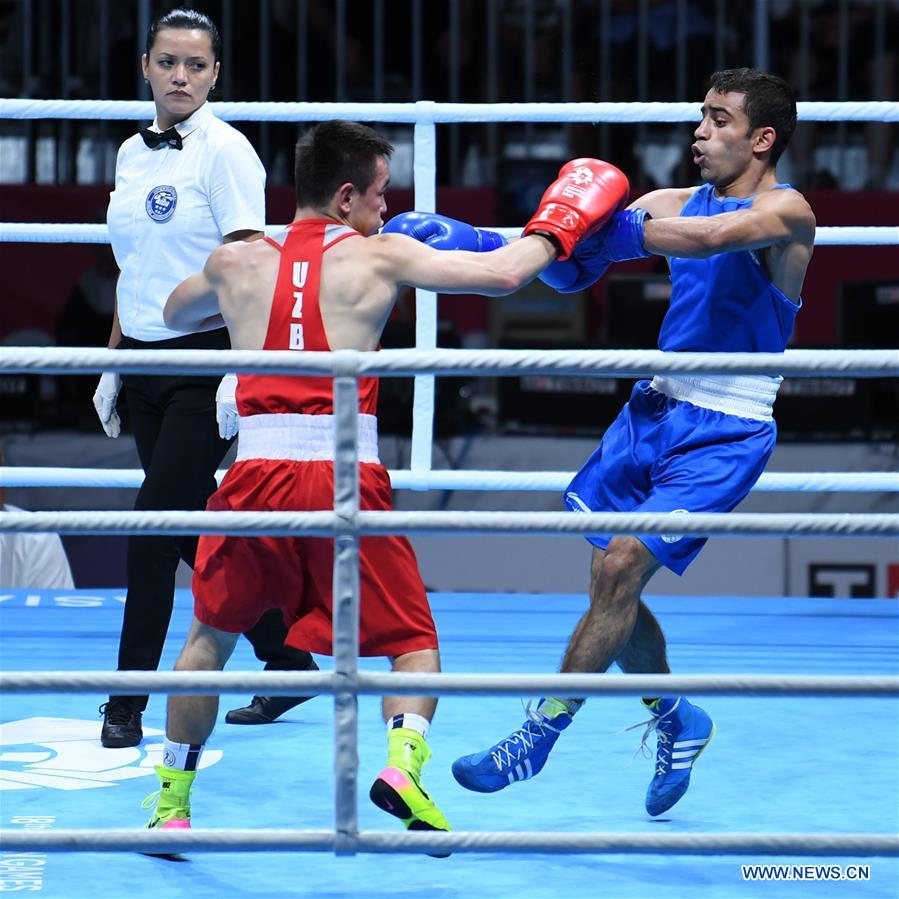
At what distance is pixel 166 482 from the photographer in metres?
2.94

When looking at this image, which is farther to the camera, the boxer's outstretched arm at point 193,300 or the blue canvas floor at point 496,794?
the boxer's outstretched arm at point 193,300

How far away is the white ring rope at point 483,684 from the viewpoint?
1.86m

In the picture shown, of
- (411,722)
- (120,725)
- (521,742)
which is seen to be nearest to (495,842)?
(411,722)

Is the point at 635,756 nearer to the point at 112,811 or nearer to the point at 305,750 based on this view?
the point at 305,750

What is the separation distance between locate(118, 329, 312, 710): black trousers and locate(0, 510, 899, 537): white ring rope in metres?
1.01

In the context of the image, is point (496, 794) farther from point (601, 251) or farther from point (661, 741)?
point (601, 251)

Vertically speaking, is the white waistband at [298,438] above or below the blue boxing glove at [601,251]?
below

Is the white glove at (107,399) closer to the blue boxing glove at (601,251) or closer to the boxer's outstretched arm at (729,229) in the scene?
the blue boxing glove at (601,251)

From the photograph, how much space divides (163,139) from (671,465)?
1.20 metres

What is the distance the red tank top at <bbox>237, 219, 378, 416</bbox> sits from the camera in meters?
2.34

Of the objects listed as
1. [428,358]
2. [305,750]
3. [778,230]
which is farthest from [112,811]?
[778,230]

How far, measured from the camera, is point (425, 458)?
12.5ft

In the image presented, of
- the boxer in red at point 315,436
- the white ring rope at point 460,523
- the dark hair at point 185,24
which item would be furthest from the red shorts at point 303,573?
the dark hair at point 185,24

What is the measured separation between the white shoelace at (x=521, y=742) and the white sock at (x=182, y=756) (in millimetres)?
453
